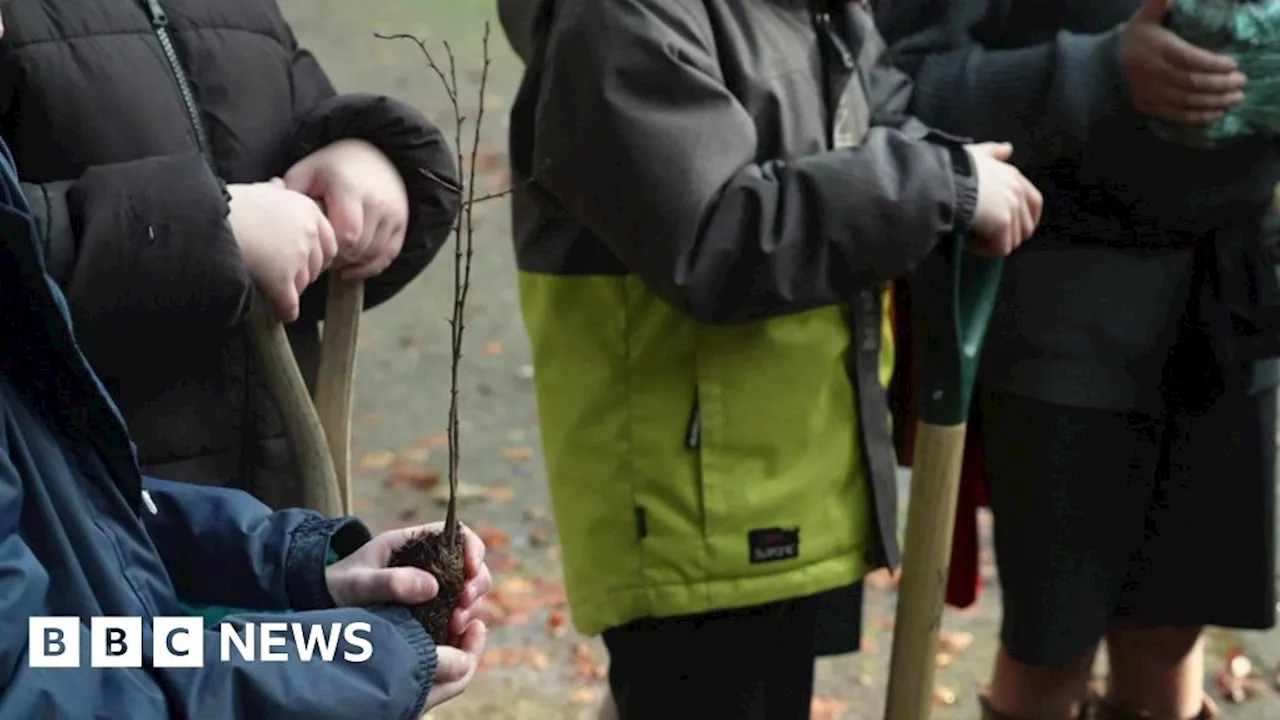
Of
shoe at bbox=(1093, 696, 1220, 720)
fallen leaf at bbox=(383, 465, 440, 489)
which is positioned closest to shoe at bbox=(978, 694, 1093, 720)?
shoe at bbox=(1093, 696, 1220, 720)

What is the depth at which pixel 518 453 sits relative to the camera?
513 centimetres

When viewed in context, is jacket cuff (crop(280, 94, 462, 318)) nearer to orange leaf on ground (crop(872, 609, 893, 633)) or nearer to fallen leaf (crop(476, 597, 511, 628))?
fallen leaf (crop(476, 597, 511, 628))

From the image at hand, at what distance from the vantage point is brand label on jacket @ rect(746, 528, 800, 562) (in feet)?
7.66

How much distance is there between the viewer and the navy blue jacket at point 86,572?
1.36 meters

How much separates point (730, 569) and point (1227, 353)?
97cm

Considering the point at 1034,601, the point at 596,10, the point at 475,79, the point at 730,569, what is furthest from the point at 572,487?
→ the point at 475,79

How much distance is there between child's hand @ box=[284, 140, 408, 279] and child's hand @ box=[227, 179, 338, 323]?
0.07 meters

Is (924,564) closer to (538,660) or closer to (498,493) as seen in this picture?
(538,660)

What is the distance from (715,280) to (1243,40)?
1011mm

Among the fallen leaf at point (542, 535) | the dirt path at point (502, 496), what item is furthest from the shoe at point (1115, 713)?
the fallen leaf at point (542, 535)

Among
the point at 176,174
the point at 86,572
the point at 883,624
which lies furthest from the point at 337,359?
the point at 883,624

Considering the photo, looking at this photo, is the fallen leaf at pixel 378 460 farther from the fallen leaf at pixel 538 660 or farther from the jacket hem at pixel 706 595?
the jacket hem at pixel 706 595

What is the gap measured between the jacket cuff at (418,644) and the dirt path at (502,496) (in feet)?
7.04

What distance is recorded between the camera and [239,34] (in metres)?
1.99
